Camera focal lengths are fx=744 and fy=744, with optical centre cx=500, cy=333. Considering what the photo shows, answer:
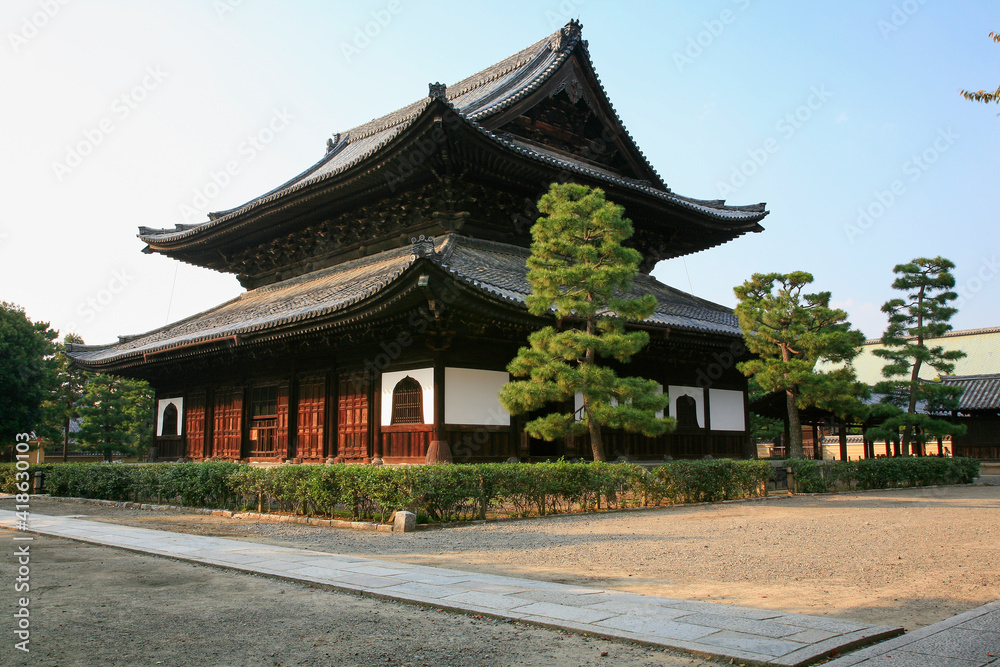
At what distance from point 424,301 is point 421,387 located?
2784mm

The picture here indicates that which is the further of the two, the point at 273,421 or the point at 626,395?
the point at 273,421

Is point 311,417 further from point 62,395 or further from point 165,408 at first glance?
point 62,395

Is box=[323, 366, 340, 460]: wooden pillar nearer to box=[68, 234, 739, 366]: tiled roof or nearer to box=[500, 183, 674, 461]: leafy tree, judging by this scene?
box=[68, 234, 739, 366]: tiled roof

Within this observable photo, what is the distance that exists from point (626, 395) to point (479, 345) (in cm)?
390

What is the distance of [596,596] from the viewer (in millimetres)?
7480

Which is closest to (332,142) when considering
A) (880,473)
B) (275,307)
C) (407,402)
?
(275,307)

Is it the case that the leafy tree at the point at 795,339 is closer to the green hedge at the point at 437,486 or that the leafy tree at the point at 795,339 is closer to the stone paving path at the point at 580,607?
the green hedge at the point at 437,486

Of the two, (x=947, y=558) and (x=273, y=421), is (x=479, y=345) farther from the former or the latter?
(x=947, y=558)

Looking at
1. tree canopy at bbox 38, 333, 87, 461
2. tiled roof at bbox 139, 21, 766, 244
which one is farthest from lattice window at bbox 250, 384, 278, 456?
tree canopy at bbox 38, 333, 87, 461

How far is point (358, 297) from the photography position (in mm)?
16297

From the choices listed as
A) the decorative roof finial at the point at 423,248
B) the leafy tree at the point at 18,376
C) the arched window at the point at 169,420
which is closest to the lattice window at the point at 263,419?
the arched window at the point at 169,420

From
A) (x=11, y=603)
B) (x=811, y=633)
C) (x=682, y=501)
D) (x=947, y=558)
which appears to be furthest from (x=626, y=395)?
(x=11, y=603)

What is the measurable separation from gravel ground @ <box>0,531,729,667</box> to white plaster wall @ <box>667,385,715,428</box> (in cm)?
1596

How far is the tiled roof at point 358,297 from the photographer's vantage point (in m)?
17.6
